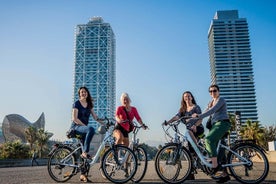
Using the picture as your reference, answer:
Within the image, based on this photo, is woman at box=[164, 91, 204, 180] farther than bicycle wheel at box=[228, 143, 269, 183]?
Yes

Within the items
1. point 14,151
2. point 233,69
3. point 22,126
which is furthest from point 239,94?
point 14,151

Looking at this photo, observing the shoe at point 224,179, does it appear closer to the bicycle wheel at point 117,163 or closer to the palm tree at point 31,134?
the bicycle wheel at point 117,163

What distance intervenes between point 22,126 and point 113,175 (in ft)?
373

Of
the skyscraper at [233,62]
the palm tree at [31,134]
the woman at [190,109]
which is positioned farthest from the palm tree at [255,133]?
the skyscraper at [233,62]

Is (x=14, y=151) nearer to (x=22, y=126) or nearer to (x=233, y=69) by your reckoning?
(x=22, y=126)

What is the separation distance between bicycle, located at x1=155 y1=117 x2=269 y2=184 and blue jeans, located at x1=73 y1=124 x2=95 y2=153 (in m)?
1.54

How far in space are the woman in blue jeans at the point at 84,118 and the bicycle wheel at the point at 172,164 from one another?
5.13 feet

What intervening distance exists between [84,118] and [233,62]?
18332 centimetres

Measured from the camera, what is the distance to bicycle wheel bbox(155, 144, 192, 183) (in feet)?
17.5

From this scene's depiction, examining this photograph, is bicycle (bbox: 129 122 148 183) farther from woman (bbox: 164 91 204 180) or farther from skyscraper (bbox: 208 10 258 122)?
skyscraper (bbox: 208 10 258 122)

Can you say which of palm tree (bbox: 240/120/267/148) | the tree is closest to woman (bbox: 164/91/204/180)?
the tree

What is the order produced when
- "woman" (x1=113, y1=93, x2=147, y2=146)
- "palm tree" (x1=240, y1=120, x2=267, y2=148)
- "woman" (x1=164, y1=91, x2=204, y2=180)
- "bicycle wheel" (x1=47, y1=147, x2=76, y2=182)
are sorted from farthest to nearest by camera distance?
"palm tree" (x1=240, y1=120, x2=267, y2=148) → "woman" (x1=113, y1=93, x2=147, y2=146) → "woman" (x1=164, y1=91, x2=204, y2=180) → "bicycle wheel" (x1=47, y1=147, x2=76, y2=182)

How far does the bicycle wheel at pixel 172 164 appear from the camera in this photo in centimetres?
534

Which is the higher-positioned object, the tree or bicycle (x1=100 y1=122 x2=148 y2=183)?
bicycle (x1=100 y1=122 x2=148 y2=183)
